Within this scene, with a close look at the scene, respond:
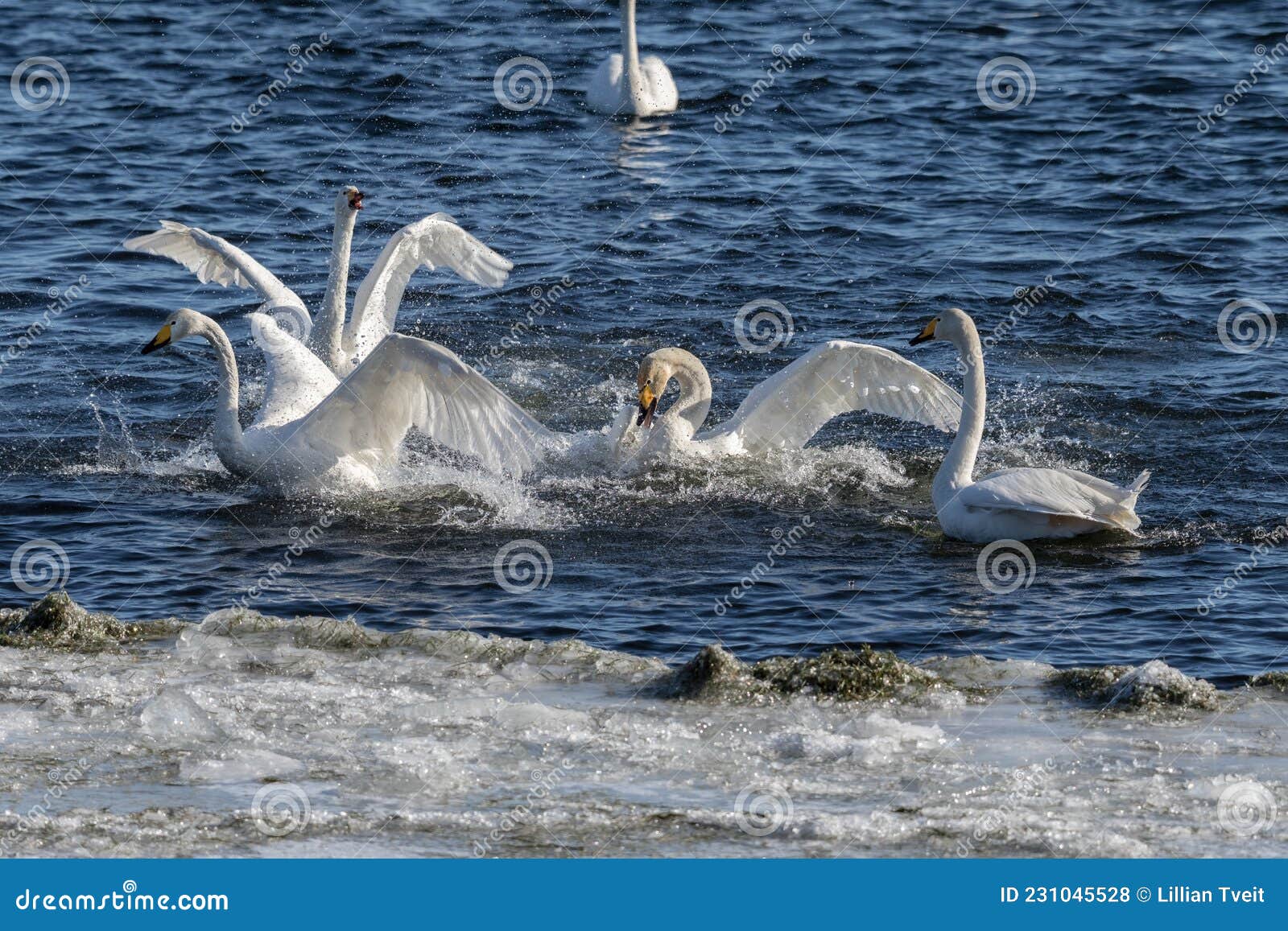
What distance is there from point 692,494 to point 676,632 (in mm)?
2331

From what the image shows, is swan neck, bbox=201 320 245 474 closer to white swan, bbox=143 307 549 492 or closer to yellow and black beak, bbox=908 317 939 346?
white swan, bbox=143 307 549 492

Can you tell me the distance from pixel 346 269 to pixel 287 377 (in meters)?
1.52

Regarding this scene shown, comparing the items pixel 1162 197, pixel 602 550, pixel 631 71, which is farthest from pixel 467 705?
pixel 631 71

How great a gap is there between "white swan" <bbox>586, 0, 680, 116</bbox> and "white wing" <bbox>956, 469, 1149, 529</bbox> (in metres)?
11.7

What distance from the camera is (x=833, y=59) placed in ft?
73.1

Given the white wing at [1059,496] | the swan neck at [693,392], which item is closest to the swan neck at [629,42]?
the swan neck at [693,392]

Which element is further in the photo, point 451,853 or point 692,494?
point 692,494

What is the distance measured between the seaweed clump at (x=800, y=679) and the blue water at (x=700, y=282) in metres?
0.59

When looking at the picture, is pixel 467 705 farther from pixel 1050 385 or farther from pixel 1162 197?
pixel 1162 197

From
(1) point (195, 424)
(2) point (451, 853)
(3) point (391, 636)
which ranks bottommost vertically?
(2) point (451, 853)

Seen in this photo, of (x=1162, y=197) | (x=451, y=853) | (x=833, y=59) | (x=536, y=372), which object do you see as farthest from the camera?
(x=833, y=59)

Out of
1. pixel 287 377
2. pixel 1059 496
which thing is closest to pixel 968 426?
pixel 1059 496

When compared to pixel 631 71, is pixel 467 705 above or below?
below

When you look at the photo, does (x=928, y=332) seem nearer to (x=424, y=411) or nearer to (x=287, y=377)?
(x=424, y=411)
